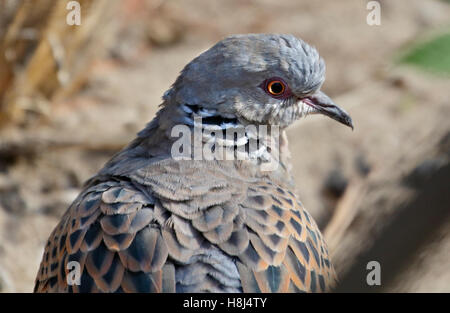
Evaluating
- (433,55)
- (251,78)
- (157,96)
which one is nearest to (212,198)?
(251,78)

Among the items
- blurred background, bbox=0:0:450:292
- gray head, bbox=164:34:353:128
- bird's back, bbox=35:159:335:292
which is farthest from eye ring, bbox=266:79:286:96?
blurred background, bbox=0:0:450:292

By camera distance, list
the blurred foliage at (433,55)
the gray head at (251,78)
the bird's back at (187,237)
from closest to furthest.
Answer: the blurred foliage at (433,55)
the bird's back at (187,237)
the gray head at (251,78)

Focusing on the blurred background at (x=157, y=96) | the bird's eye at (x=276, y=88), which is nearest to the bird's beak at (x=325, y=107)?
the bird's eye at (x=276, y=88)

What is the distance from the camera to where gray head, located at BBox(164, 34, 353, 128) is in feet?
10.3

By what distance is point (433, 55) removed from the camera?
200 cm

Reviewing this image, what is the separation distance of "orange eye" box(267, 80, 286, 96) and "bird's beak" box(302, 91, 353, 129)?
0.61ft

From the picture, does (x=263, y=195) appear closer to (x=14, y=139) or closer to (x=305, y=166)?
(x=305, y=166)

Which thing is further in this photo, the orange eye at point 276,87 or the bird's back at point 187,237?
the orange eye at point 276,87

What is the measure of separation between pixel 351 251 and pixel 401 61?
44.2 inches

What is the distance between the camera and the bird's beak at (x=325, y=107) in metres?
3.40

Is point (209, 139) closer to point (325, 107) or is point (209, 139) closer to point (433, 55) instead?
point (325, 107)

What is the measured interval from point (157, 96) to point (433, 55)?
4803 mm

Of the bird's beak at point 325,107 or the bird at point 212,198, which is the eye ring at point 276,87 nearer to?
the bird at point 212,198

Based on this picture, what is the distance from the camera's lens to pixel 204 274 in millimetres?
2553
